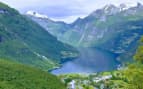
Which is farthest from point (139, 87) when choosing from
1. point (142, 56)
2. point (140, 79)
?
point (142, 56)

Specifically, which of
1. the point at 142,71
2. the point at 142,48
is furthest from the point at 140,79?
the point at 142,48

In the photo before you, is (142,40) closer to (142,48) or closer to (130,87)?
(142,48)

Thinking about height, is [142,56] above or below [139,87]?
above

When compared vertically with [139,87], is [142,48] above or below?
above

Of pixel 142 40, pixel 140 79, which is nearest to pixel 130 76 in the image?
pixel 140 79

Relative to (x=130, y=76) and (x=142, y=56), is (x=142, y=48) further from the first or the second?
(x=130, y=76)

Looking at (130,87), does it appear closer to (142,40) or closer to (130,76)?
(130,76)

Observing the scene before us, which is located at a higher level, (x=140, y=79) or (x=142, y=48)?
(x=142, y=48)
